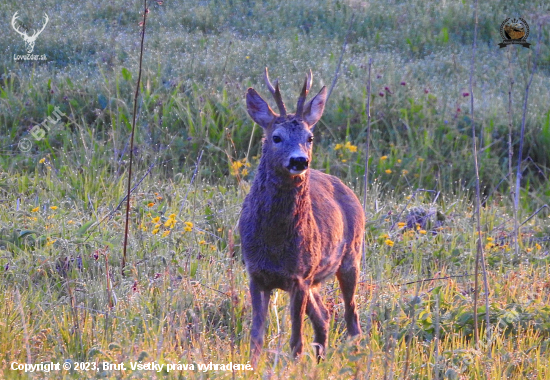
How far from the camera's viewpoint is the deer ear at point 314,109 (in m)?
4.71

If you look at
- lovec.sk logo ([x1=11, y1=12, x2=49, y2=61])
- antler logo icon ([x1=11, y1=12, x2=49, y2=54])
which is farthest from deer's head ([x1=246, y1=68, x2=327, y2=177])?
antler logo icon ([x1=11, y1=12, x2=49, y2=54])

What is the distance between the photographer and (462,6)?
14.3 metres

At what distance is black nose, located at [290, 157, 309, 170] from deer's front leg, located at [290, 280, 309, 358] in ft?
2.18

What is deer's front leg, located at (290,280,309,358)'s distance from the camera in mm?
4234

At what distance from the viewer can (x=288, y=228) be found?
4.28 m

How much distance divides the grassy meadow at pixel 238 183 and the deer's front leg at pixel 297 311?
7cm

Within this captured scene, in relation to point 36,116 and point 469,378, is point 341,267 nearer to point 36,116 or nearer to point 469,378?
point 469,378

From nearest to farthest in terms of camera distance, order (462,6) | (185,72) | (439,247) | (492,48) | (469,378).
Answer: (469,378) < (439,247) < (185,72) < (492,48) < (462,6)

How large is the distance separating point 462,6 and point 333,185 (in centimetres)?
1015

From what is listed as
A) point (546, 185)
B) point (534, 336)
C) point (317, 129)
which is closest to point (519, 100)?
point (546, 185)

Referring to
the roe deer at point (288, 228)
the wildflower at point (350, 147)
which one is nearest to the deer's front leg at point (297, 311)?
the roe deer at point (288, 228)

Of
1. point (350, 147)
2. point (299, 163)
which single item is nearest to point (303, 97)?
point (299, 163)

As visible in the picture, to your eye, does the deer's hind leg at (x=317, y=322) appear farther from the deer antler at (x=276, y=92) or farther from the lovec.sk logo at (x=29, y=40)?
the lovec.sk logo at (x=29, y=40)

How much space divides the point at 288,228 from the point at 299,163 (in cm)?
40
